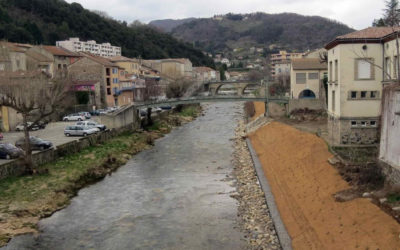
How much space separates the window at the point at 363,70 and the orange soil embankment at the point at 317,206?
19.2 feet

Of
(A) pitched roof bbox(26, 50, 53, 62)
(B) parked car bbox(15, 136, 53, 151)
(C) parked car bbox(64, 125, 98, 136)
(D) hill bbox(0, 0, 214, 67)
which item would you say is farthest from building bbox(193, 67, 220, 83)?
(B) parked car bbox(15, 136, 53, 151)

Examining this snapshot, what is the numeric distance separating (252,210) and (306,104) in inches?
1279

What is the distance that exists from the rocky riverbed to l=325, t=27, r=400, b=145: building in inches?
303

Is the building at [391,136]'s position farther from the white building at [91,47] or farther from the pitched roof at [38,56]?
the white building at [91,47]

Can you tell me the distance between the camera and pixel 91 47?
125 metres

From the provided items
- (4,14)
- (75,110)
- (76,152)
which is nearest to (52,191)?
(76,152)

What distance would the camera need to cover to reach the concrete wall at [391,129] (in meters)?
20.4

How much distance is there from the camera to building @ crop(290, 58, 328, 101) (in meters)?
57.8

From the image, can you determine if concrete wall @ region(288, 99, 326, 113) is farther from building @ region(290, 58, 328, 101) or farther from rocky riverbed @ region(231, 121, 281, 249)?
rocky riverbed @ region(231, 121, 281, 249)

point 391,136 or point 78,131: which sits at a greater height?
point 391,136

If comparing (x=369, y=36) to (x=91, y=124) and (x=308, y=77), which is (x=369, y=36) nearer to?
(x=308, y=77)

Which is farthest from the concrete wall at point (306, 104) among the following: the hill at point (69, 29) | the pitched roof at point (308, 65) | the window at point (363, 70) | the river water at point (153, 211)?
the hill at point (69, 29)

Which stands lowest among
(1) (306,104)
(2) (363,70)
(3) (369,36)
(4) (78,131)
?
(4) (78,131)

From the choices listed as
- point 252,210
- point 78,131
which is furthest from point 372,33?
point 78,131
